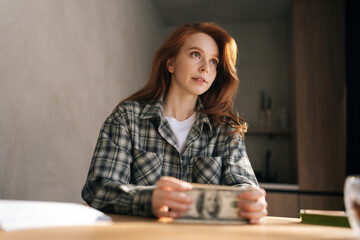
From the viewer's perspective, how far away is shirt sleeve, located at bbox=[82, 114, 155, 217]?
0.97 meters

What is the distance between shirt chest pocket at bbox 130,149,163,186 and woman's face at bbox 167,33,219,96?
1.38 feet

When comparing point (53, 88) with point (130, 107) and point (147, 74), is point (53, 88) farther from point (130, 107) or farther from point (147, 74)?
point (147, 74)

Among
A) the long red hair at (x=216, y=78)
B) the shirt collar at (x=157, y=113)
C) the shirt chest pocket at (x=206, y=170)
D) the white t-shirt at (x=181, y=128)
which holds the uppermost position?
the long red hair at (x=216, y=78)

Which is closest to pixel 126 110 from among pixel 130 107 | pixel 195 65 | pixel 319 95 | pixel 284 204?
pixel 130 107

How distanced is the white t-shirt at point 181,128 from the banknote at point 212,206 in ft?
2.14

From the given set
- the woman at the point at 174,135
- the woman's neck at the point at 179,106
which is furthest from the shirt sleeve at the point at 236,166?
the woman's neck at the point at 179,106

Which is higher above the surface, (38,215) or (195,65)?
(195,65)

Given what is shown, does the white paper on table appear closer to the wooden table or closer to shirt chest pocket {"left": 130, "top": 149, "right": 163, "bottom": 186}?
the wooden table

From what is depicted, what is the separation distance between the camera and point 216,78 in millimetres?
1794

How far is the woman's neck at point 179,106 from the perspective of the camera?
5.35ft

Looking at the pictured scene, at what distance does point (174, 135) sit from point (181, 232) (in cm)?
86

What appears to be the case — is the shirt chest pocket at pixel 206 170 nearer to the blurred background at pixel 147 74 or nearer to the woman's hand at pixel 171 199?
the woman's hand at pixel 171 199

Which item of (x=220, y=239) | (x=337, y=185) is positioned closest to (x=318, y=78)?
(x=337, y=185)

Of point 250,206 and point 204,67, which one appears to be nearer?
point 250,206
